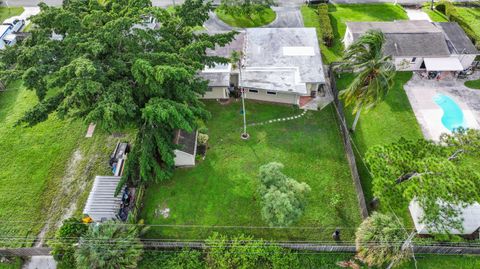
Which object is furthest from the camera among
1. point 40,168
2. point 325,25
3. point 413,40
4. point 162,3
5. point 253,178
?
point 162,3

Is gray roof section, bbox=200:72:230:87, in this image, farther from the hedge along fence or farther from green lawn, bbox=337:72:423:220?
the hedge along fence

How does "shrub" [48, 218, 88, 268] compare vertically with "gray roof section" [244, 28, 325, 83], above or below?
below

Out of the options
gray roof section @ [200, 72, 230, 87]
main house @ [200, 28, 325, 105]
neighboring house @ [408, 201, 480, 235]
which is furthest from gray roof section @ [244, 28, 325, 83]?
neighboring house @ [408, 201, 480, 235]

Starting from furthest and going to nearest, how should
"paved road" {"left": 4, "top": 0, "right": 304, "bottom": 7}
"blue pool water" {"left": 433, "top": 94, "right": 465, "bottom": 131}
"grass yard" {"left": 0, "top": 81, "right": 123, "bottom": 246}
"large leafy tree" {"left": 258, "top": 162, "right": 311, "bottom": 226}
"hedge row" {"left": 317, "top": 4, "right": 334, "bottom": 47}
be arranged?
"paved road" {"left": 4, "top": 0, "right": 304, "bottom": 7} < "hedge row" {"left": 317, "top": 4, "right": 334, "bottom": 47} < "blue pool water" {"left": 433, "top": 94, "right": 465, "bottom": 131} < "grass yard" {"left": 0, "top": 81, "right": 123, "bottom": 246} < "large leafy tree" {"left": 258, "top": 162, "right": 311, "bottom": 226}

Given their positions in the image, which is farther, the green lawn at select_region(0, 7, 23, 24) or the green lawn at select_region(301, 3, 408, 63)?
the green lawn at select_region(0, 7, 23, 24)

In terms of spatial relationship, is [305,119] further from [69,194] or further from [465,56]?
[69,194]

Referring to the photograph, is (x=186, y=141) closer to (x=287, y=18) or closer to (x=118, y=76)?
(x=118, y=76)

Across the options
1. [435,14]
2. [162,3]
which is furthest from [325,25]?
[162,3]
